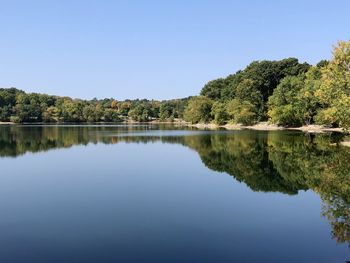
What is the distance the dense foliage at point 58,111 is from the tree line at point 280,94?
36457 mm

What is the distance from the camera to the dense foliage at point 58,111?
451 feet

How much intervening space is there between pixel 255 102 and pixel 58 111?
80478 millimetres

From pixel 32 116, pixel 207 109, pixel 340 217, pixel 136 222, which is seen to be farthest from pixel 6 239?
pixel 32 116

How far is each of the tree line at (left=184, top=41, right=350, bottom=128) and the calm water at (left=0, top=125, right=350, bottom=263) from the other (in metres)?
12.9

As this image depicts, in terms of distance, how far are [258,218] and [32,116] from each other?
13899 cm

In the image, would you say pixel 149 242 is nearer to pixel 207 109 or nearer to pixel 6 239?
pixel 6 239

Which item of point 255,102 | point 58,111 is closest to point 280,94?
point 255,102

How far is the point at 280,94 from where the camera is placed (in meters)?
78.4

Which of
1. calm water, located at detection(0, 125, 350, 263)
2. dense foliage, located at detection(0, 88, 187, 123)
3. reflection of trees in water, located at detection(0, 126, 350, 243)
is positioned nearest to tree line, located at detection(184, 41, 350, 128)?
reflection of trees in water, located at detection(0, 126, 350, 243)

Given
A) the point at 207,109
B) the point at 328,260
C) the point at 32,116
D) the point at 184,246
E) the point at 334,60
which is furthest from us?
the point at 32,116

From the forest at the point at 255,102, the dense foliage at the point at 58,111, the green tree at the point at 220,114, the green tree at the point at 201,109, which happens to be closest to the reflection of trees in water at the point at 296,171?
the forest at the point at 255,102

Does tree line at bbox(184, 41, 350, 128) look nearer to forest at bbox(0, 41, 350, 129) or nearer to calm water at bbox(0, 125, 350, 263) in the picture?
forest at bbox(0, 41, 350, 129)

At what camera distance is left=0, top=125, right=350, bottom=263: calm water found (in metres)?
10.1

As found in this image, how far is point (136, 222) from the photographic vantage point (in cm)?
1277
